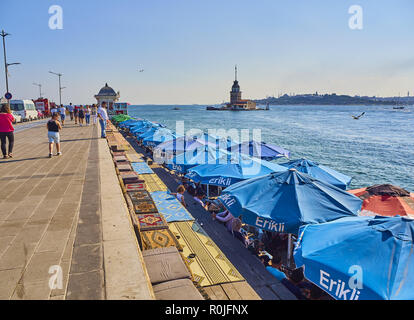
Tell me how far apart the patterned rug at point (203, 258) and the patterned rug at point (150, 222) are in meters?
1.03

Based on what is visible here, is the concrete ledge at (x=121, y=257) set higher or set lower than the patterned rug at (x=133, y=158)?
higher

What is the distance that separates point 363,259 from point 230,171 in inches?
248

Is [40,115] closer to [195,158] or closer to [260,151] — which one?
[260,151]

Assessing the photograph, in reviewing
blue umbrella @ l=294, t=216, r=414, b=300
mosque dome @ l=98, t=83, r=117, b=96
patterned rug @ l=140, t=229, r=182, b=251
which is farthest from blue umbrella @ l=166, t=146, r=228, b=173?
mosque dome @ l=98, t=83, r=117, b=96

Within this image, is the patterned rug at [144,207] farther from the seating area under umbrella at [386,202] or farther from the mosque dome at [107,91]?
the mosque dome at [107,91]

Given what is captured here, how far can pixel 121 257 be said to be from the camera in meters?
3.52

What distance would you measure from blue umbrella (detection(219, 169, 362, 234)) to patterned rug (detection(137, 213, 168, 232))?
2.06m

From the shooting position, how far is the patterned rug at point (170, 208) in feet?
29.5

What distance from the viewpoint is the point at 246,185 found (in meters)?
7.75

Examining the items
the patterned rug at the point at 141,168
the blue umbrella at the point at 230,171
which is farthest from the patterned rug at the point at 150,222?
the patterned rug at the point at 141,168

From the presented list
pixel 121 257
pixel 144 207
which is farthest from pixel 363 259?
pixel 144 207

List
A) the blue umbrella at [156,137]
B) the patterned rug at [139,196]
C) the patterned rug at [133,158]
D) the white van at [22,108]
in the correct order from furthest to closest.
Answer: the white van at [22,108] < the blue umbrella at [156,137] < the patterned rug at [133,158] < the patterned rug at [139,196]

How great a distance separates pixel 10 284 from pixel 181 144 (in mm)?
13718
